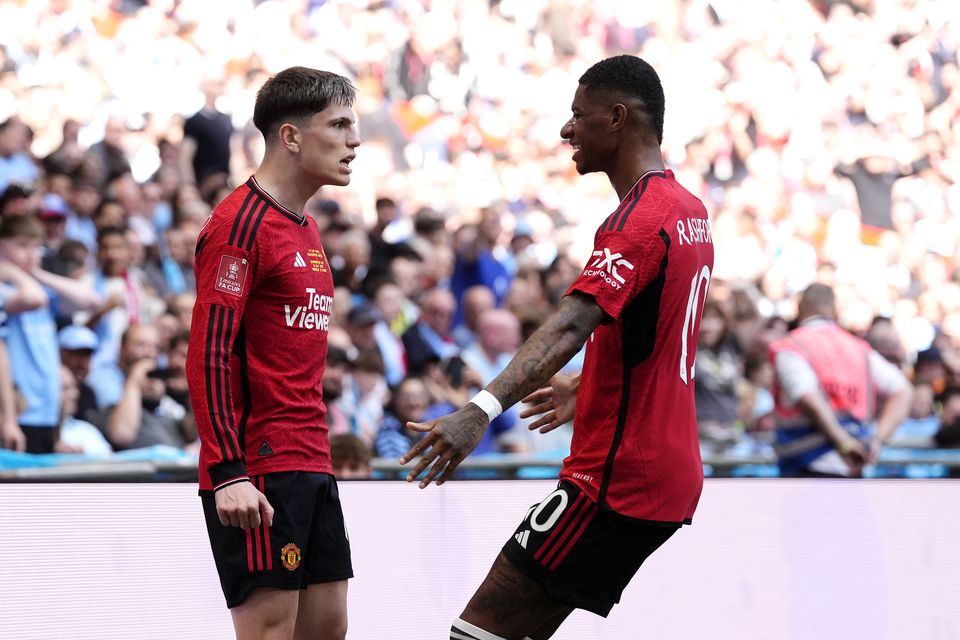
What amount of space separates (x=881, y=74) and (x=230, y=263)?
15.1m

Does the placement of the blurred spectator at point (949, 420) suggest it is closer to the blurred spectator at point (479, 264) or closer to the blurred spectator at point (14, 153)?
the blurred spectator at point (479, 264)

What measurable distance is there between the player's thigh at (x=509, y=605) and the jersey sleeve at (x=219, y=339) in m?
0.74

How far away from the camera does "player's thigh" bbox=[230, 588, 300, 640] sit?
3.48m

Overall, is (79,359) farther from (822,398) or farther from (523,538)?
(523,538)

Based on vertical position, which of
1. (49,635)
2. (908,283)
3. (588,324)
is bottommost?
(908,283)

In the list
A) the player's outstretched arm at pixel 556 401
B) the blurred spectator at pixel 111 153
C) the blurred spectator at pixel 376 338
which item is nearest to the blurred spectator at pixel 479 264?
the blurred spectator at pixel 376 338

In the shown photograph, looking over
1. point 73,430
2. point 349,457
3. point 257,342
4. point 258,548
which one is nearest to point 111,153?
point 73,430

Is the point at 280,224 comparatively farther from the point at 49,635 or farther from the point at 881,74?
the point at 881,74

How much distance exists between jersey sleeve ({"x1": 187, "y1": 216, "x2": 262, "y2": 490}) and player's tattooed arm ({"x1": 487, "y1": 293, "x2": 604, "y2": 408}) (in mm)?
675

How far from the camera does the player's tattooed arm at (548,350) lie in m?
3.29

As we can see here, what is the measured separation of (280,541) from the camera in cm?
349

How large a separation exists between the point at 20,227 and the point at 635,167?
4.19 m

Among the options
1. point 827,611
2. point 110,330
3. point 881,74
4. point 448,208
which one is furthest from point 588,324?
point 881,74

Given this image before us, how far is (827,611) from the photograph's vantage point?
17.4 ft
